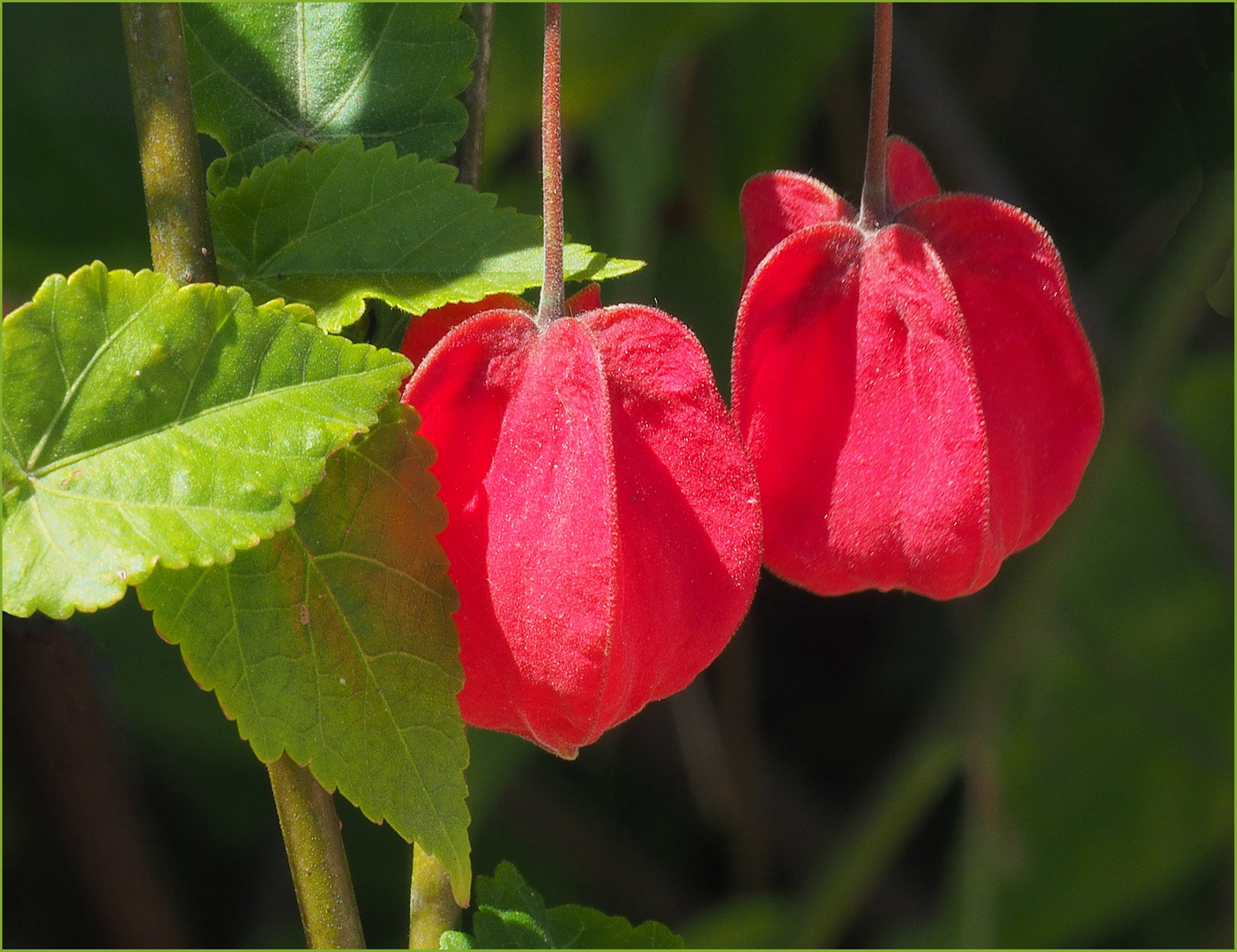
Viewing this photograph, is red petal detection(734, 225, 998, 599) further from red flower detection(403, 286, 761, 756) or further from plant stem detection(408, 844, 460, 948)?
plant stem detection(408, 844, 460, 948)

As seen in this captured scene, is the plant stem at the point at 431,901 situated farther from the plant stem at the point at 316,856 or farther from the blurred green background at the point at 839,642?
the blurred green background at the point at 839,642

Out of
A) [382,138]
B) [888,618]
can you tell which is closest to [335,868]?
[382,138]

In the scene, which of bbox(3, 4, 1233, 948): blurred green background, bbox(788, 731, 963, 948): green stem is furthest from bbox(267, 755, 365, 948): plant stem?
bbox(788, 731, 963, 948): green stem

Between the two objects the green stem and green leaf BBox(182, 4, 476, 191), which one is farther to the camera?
the green stem

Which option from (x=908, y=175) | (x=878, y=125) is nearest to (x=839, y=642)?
(x=908, y=175)

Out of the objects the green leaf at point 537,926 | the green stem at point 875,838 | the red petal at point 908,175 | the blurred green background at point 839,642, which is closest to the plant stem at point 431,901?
the green leaf at point 537,926

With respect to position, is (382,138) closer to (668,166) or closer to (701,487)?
(701,487)

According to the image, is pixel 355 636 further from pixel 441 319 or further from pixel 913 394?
pixel 913 394
